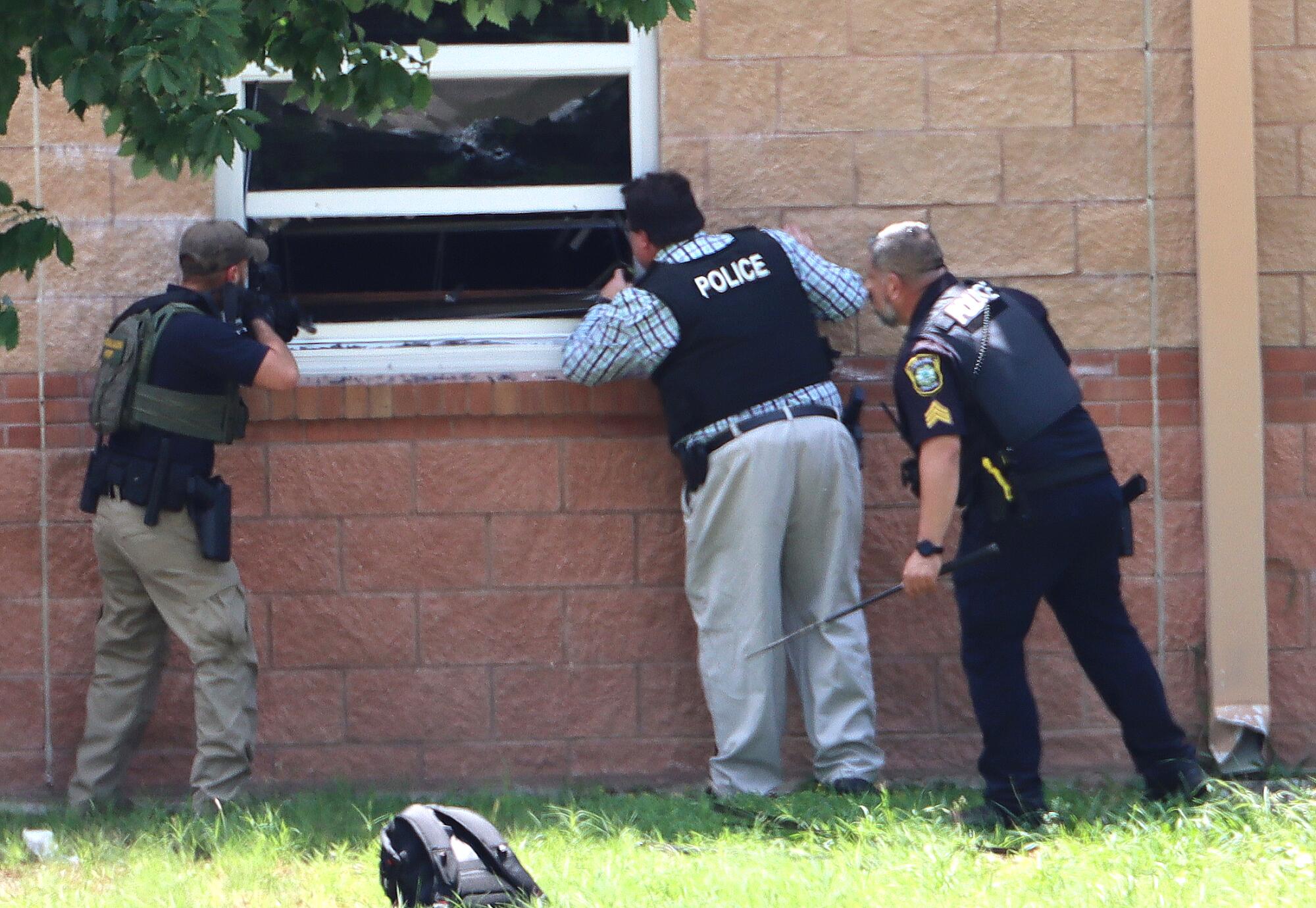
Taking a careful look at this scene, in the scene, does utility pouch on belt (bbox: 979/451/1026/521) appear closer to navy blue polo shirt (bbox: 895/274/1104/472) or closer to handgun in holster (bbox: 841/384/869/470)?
navy blue polo shirt (bbox: 895/274/1104/472)

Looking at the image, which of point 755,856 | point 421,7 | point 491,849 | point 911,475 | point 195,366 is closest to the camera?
point 421,7

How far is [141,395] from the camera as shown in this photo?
201 inches

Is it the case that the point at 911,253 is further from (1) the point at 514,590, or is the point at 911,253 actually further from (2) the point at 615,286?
(1) the point at 514,590

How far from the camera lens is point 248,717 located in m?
5.20

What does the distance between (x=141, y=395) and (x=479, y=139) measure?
1.48 metres

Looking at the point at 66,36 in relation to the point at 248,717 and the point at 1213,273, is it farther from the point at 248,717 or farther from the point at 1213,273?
the point at 1213,273

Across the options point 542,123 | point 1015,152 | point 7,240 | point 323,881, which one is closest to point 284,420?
point 542,123

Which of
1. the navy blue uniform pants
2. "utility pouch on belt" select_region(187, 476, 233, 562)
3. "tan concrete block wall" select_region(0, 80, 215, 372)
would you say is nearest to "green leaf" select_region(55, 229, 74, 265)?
"utility pouch on belt" select_region(187, 476, 233, 562)

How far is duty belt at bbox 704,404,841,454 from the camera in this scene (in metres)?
5.22

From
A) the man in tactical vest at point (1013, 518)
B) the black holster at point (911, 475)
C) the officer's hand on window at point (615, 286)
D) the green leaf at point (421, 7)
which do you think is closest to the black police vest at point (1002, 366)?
the man in tactical vest at point (1013, 518)

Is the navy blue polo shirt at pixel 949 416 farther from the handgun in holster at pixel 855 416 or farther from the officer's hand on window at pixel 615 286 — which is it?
the officer's hand on window at pixel 615 286

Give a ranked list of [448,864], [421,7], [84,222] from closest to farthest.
→ [421,7] < [448,864] < [84,222]

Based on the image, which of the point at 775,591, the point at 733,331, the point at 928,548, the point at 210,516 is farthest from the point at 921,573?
the point at 210,516

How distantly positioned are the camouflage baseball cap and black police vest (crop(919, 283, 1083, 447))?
7.12 ft
